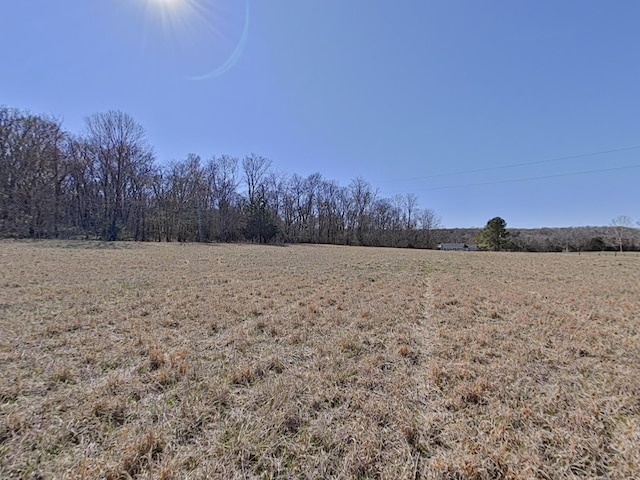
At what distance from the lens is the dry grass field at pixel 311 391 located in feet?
5.76

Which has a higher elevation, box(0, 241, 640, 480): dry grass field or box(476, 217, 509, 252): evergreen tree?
box(476, 217, 509, 252): evergreen tree

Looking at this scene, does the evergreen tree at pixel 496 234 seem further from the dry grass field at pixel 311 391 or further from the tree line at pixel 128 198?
the dry grass field at pixel 311 391

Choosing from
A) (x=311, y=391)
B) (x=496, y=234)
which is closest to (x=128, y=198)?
(x=311, y=391)

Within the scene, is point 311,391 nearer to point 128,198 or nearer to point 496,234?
point 128,198

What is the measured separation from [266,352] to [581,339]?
15.4ft

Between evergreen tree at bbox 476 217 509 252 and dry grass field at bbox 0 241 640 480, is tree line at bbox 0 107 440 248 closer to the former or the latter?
evergreen tree at bbox 476 217 509 252

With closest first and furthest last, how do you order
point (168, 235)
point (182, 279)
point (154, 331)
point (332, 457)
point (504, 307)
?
point (332, 457) → point (154, 331) → point (504, 307) → point (182, 279) → point (168, 235)

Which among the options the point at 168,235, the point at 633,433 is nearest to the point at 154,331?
the point at 633,433

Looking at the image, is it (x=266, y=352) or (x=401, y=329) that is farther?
(x=401, y=329)

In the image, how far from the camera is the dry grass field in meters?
1.76

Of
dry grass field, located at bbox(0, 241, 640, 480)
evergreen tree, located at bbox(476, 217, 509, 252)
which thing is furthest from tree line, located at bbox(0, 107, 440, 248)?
dry grass field, located at bbox(0, 241, 640, 480)

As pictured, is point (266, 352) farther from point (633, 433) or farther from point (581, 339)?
point (581, 339)

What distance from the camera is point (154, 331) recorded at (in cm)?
398

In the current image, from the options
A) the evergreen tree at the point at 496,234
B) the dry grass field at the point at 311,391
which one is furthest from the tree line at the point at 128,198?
the dry grass field at the point at 311,391
